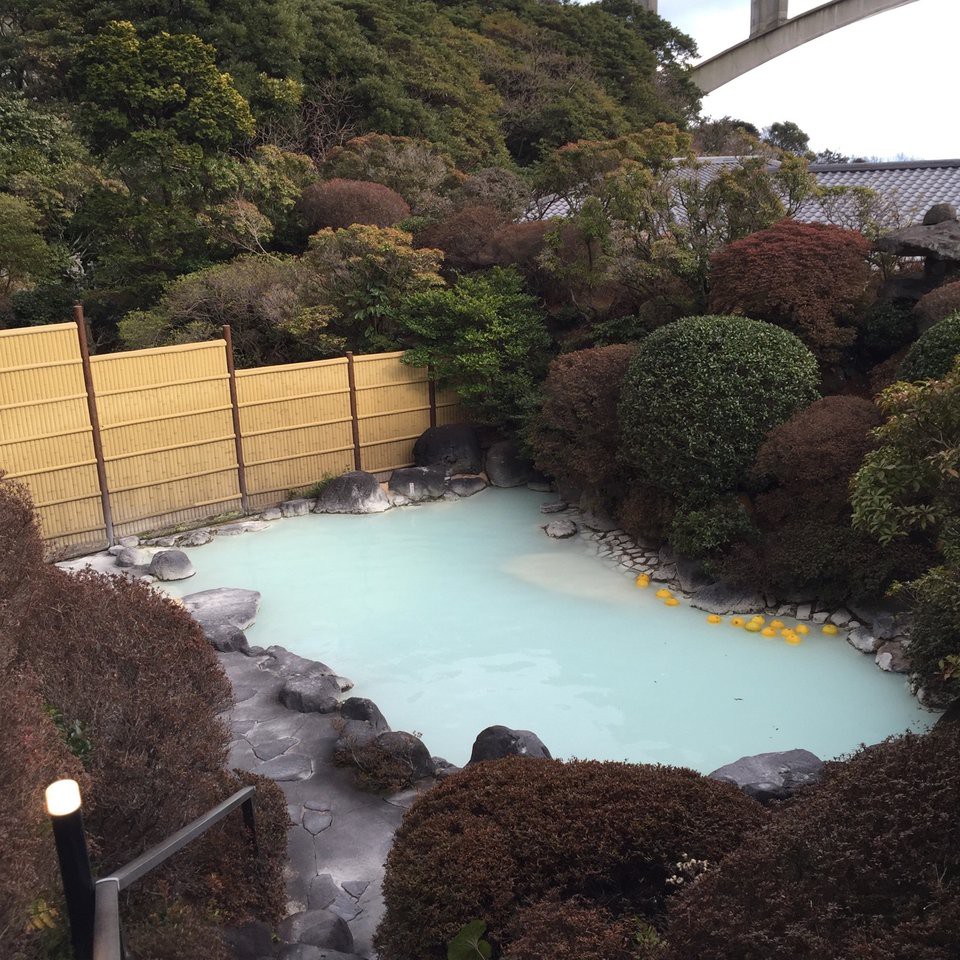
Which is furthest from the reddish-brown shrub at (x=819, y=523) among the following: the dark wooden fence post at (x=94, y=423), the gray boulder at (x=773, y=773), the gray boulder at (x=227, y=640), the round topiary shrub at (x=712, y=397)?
the dark wooden fence post at (x=94, y=423)

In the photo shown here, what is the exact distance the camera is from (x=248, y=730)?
748cm

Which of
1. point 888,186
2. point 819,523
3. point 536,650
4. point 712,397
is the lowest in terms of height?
point 536,650

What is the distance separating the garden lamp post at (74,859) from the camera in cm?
238

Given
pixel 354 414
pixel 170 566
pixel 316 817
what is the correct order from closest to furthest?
pixel 316 817 → pixel 170 566 → pixel 354 414

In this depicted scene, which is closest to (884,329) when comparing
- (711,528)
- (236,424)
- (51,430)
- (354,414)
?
(711,528)

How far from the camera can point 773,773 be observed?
6477 millimetres

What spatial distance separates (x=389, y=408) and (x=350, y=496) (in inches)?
67.3

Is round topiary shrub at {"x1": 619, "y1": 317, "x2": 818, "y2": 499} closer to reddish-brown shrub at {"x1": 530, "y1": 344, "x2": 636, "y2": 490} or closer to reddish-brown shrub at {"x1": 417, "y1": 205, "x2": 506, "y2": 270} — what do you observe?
reddish-brown shrub at {"x1": 530, "y1": 344, "x2": 636, "y2": 490}

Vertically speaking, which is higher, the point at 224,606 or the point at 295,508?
the point at 295,508

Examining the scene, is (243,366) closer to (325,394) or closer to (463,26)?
(325,394)

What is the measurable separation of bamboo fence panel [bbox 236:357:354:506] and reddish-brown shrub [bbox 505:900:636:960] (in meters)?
9.68

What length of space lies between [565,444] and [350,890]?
300 inches

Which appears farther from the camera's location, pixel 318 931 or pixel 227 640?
pixel 227 640

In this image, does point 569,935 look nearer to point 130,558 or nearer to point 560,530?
point 560,530
